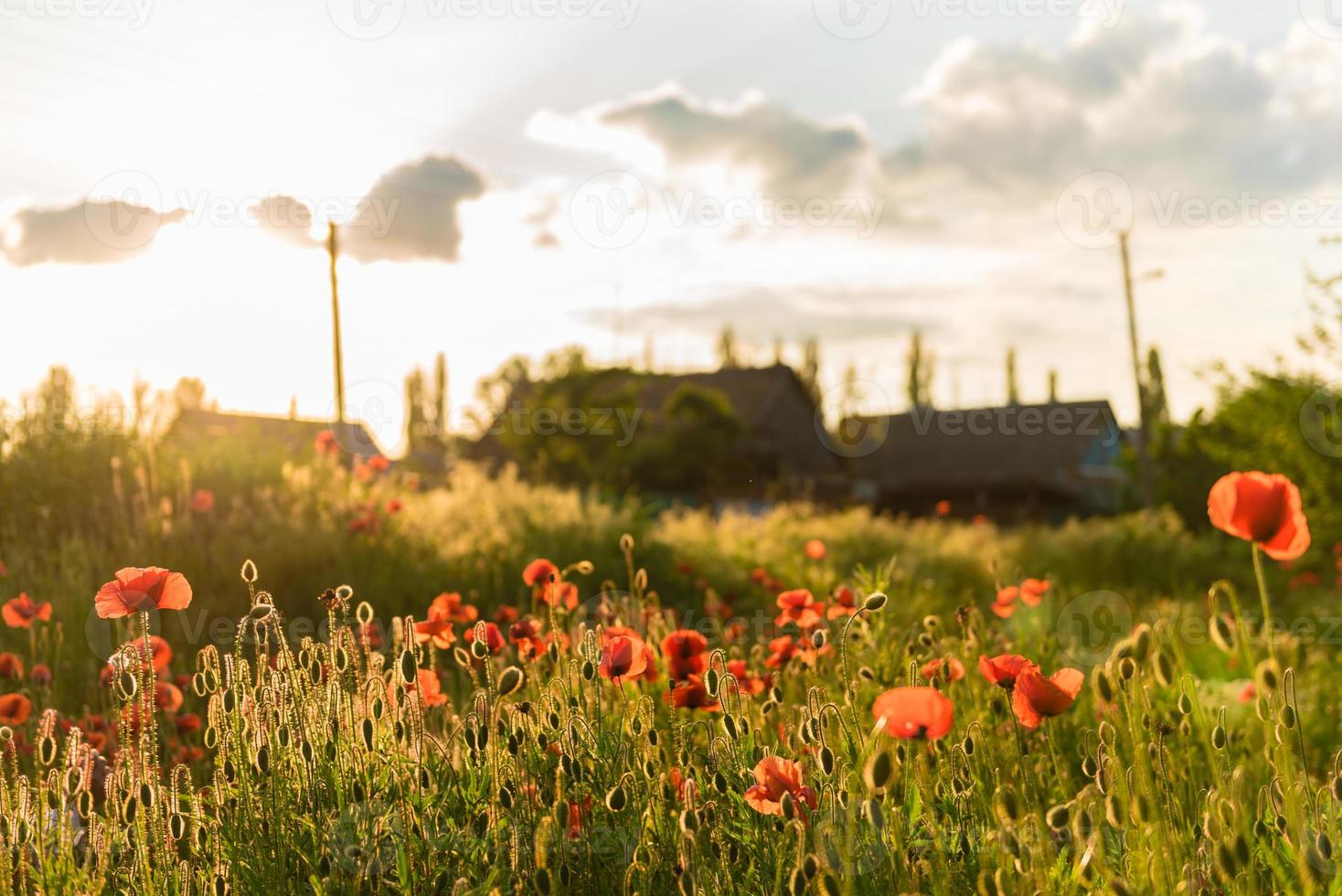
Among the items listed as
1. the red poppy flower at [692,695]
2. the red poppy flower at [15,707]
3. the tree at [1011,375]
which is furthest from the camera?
the tree at [1011,375]

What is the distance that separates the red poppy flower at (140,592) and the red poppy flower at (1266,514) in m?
2.21

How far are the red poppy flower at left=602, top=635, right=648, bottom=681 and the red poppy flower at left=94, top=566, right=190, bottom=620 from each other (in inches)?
38.3

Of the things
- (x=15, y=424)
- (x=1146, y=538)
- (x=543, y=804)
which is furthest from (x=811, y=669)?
(x=1146, y=538)

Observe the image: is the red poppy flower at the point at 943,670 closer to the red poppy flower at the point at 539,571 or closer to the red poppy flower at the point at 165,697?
the red poppy flower at the point at 539,571

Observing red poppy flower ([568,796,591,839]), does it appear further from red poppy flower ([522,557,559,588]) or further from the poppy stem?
the poppy stem

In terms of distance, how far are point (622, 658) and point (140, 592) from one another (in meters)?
1.12

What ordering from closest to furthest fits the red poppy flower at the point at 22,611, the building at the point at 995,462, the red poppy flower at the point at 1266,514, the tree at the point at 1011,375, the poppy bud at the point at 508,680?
the red poppy flower at the point at 1266,514 → the poppy bud at the point at 508,680 → the red poppy flower at the point at 22,611 → the building at the point at 995,462 → the tree at the point at 1011,375

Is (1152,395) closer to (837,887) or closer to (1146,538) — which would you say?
(1146,538)

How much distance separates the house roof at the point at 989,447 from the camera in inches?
1496

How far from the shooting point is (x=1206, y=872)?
2.17 m

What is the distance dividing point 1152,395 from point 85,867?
2188 inches

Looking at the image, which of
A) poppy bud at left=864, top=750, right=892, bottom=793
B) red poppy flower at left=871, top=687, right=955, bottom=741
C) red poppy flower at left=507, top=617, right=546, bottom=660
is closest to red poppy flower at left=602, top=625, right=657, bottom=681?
red poppy flower at left=507, top=617, right=546, bottom=660

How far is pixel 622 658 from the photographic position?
2541 millimetres

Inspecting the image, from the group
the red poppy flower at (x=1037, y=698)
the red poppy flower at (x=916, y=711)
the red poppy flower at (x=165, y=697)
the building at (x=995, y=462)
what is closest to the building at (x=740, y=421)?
the building at (x=995, y=462)
